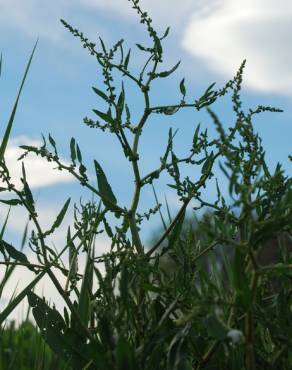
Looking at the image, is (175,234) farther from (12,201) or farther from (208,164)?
(12,201)

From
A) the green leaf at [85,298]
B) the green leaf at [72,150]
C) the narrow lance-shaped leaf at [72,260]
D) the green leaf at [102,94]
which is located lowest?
the green leaf at [85,298]

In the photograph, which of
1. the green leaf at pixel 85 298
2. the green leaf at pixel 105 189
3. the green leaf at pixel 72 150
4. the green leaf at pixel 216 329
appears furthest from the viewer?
the green leaf at pixel 72 150

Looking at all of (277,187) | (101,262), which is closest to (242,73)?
(277,187)

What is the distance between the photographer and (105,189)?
2252 millimetres

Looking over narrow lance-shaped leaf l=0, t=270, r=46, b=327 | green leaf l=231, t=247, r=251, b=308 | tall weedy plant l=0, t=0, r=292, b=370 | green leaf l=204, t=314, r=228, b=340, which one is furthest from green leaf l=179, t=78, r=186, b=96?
green leaf l=204, t=314, r=228, b=340

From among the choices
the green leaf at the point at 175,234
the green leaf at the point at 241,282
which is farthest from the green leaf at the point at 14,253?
the green leaf at the point at 241,282

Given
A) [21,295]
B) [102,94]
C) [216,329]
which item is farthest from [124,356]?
[102,94]

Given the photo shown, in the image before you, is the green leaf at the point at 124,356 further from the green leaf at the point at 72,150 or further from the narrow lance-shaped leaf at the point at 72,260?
the green leaf at the point at 72,150

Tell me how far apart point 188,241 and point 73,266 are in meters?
0.40

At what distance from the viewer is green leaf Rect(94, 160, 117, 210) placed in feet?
7.27

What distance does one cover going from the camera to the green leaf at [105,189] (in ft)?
7.27

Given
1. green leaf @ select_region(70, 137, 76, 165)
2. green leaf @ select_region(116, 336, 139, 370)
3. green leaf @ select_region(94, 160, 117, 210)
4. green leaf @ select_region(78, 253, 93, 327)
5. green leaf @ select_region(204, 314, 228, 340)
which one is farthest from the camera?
green leaf @ select_region(70, 137, 76, 165)

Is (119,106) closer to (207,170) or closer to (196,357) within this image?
(207,170)

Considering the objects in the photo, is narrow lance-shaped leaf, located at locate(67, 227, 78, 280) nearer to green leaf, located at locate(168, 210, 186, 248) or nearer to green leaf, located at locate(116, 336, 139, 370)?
green leaf, located at locate(168, 210, 186, 248)
